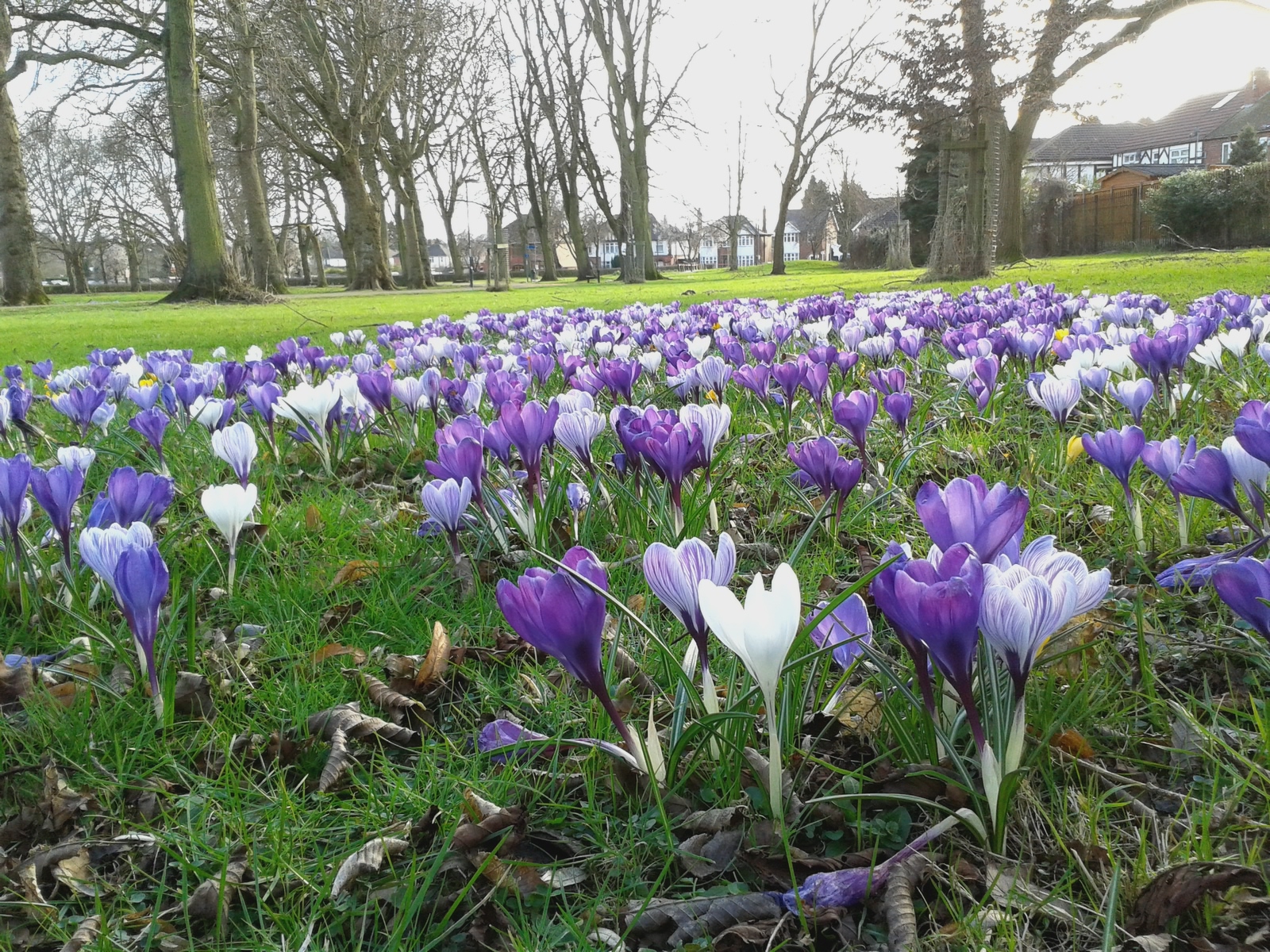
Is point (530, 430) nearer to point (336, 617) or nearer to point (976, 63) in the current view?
point (336, 617)

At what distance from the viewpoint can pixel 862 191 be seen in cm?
6581

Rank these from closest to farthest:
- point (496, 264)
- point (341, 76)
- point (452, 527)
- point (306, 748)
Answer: point (306, 748), point (452, 527), point (496, 264), point (341, 76)

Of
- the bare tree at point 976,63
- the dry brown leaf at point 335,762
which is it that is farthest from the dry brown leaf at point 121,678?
the bare tree at point 976,63

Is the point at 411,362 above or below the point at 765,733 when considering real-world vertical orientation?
above

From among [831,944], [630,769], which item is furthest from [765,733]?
[831,944]

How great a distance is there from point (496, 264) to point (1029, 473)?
74.4ft

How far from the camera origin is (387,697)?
5.63 ft

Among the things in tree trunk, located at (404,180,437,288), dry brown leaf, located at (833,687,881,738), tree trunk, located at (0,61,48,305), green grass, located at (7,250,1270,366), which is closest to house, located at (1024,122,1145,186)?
tree trunk, located at (404,180,437,288)

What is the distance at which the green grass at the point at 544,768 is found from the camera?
3.73ft

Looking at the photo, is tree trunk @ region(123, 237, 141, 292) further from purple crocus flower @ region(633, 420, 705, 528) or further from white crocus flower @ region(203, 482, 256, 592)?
purple crocus flower @ region(633, 420, 705, 528)

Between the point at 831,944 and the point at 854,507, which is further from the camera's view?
Result: the point at 854,507

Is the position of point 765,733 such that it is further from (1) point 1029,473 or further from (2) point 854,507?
(1) point 1029,473

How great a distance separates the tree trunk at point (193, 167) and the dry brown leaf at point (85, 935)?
59.1ft

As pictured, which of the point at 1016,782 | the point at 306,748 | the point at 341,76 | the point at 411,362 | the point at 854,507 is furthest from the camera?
the point at 341,76
